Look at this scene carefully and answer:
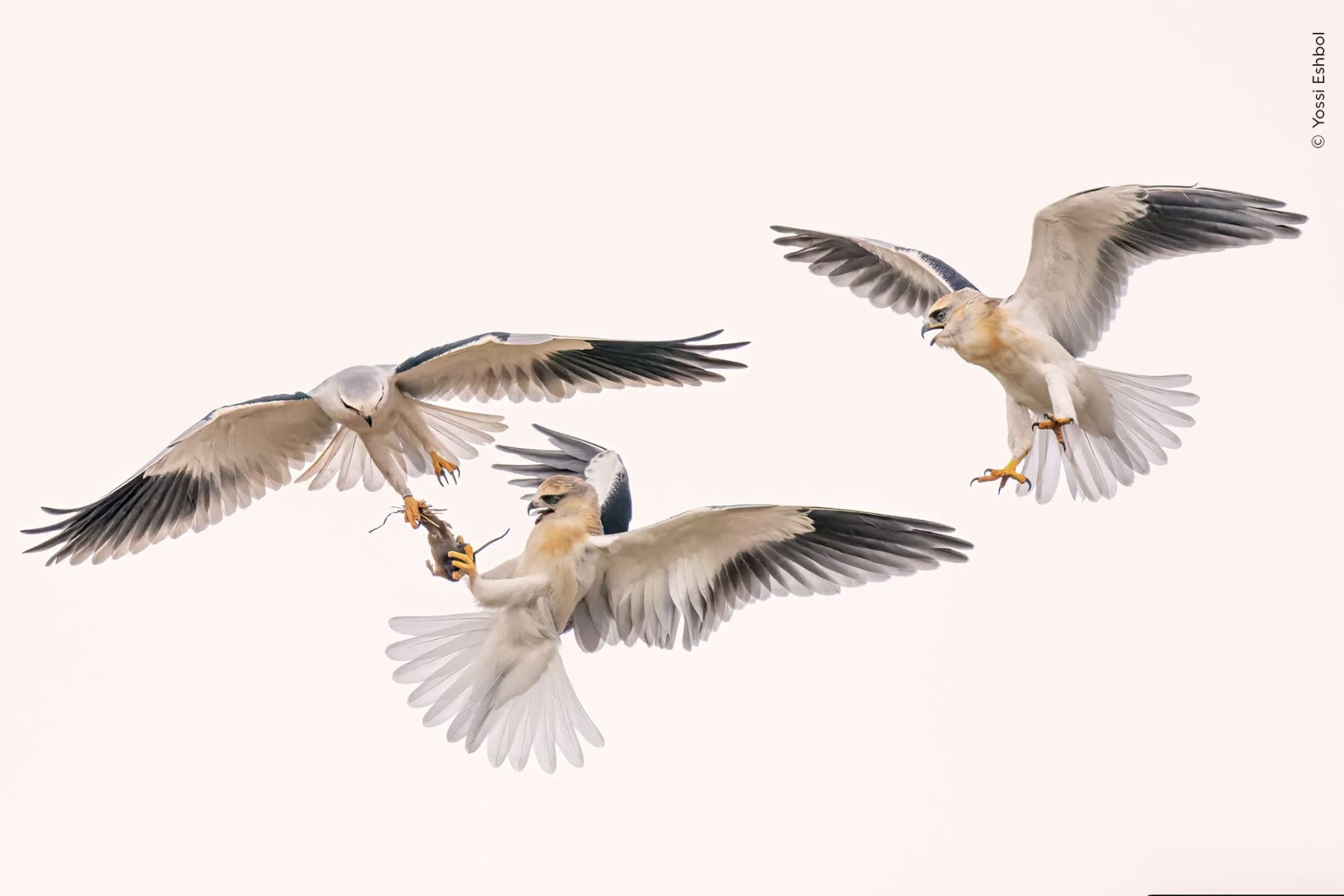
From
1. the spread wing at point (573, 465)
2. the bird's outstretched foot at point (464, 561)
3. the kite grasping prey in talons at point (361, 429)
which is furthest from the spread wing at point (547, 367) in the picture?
the bird's outstretched foot at point (464, 561)

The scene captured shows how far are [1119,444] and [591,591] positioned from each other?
3.15 meters

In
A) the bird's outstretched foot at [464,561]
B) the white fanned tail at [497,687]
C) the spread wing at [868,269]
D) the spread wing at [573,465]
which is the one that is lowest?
the white fanned tail at [497,687]

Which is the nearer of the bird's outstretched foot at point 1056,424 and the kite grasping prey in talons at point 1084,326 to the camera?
the bird's outstretched foot at point 1056,424

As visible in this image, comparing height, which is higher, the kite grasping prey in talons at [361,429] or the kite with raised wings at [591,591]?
the kite grasping prey in talons at [361,429]

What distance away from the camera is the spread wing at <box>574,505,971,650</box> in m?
7.99

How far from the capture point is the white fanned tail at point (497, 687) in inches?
320

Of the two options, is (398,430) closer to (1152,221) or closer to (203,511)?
(203,511)

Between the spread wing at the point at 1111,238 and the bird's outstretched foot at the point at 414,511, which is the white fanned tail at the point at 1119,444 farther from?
the bird's outstretched foot at the point at 414,511

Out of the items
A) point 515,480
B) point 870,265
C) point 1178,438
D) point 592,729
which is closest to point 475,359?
point 515,480

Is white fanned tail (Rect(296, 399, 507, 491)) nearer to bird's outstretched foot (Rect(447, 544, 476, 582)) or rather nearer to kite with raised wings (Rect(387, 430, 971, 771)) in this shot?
kite with raised wings (Rect(387, 430, 971, 771))

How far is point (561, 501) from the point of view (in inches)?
323

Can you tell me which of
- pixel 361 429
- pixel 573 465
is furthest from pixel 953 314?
pixel 361 429

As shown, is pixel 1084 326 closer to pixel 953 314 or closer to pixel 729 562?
pixel 953 314

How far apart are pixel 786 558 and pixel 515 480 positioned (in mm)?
2124
